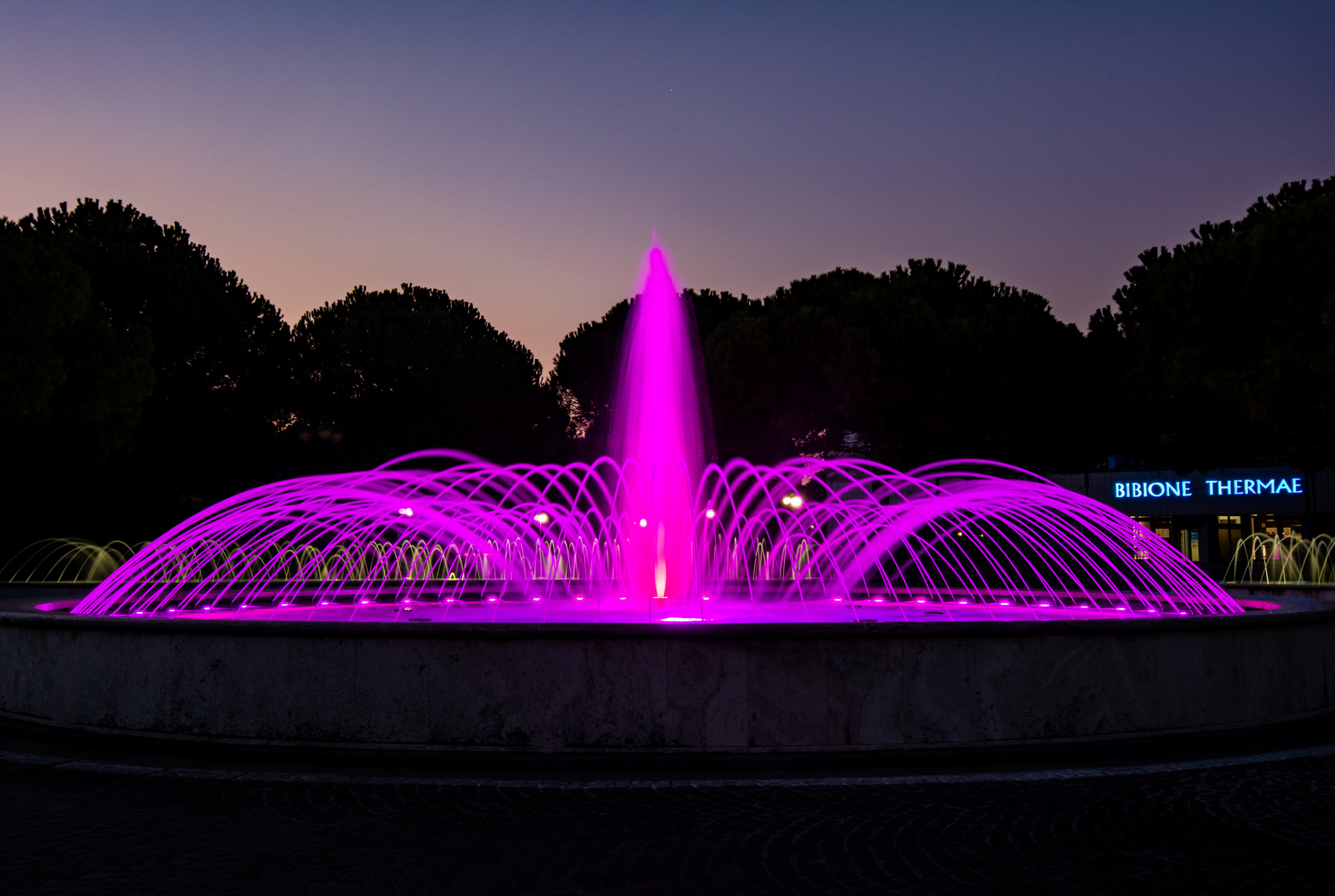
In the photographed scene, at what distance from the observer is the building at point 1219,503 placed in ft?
159

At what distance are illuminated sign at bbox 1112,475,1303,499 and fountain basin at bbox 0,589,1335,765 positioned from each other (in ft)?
151

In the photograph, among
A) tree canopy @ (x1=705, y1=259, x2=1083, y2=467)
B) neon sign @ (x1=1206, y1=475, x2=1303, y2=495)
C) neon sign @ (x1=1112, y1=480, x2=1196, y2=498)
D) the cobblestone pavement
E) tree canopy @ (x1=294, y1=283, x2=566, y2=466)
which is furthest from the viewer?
neon sign @ (x1=1112, y1=480, x2=1196, y2=498)

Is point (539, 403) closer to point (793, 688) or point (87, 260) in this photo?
point (87, 260)

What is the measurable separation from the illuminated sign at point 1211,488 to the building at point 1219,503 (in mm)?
37

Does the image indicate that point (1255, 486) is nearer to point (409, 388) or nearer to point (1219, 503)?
point (1219, 503)

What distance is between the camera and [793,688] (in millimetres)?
8273

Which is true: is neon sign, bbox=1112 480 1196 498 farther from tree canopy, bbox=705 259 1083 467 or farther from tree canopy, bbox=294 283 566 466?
tree canopy, bbox=294 283 566 466

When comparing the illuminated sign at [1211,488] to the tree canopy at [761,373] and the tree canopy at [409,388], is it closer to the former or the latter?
the tree canopy at [761,373]

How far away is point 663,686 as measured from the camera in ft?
26.9

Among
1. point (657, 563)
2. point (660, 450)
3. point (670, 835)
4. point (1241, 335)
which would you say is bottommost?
point (670, 835)

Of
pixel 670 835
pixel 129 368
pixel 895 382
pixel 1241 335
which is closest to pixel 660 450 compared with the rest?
pixel 670 835

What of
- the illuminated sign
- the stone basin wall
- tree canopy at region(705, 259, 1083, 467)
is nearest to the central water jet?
the stone basin wall

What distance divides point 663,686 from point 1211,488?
4954 centimetres

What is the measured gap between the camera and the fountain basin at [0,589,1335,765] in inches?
323
